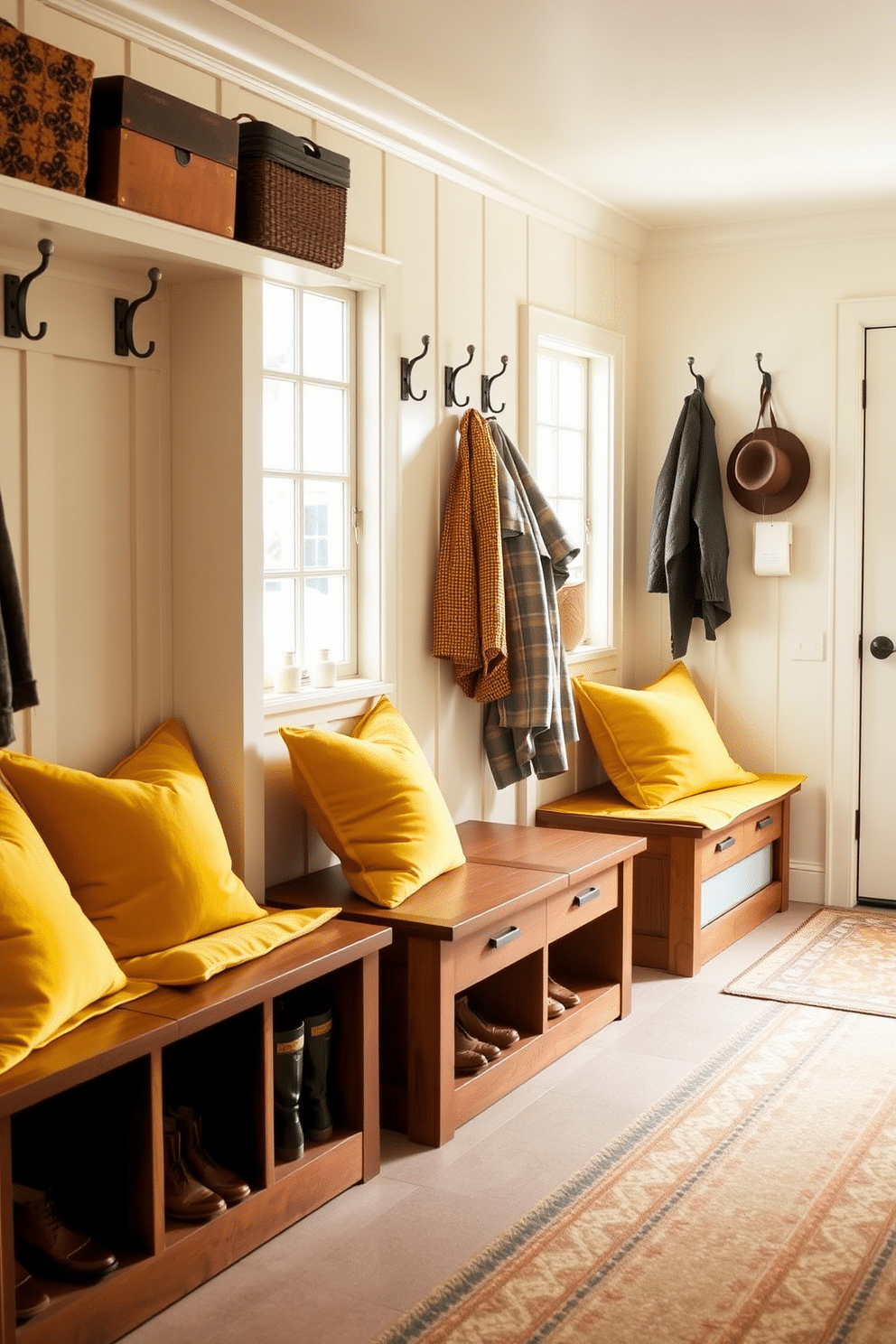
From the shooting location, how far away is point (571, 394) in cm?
484

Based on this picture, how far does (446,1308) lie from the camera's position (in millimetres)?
2264

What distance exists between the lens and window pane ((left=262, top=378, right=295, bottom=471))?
10.9 feet

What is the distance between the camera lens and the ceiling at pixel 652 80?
2996mm

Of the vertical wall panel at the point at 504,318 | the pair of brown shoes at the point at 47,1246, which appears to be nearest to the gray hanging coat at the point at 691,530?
the vertical wall panel at the point at 504,318

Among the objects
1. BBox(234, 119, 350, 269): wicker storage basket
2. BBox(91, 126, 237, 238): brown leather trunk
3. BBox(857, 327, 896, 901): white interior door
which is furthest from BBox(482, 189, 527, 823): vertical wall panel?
BBox(91, 126, 237, 238): brown leather trunk

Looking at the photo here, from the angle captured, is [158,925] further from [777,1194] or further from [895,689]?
[895,689]

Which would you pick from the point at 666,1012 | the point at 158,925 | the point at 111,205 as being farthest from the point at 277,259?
the point at 666,1012

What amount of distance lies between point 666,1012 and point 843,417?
7.40 feet

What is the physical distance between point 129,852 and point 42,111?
4.28 ft

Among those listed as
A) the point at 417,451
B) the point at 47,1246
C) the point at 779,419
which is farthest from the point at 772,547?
the point at 47,1246

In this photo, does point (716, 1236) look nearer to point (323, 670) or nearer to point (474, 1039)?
point (474, 1039)

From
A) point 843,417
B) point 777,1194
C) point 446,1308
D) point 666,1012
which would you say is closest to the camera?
point 446,1308

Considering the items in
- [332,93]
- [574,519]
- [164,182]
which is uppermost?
[332,93]

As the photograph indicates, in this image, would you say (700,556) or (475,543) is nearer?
(475,543)
